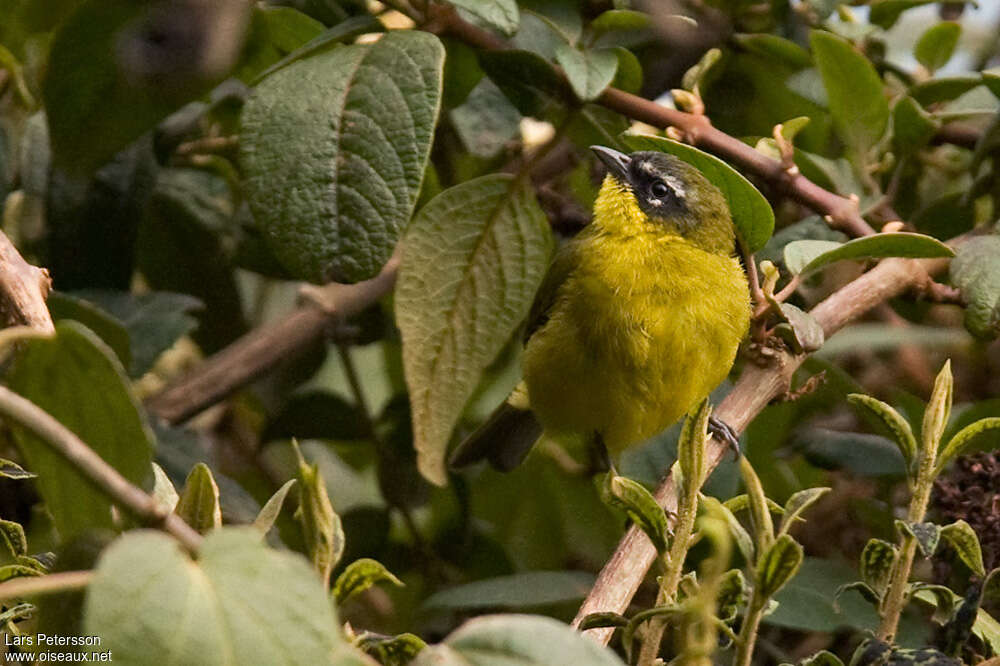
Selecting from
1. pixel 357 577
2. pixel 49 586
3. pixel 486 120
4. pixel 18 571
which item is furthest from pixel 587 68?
pixel 49 586

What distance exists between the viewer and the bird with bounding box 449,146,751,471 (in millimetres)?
2518

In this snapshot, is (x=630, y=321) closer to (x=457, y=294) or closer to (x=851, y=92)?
(x=851, y=92)

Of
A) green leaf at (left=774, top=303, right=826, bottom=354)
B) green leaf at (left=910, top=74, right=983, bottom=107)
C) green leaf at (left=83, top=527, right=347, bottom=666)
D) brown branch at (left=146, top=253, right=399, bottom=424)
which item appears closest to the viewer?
green leaf at (left=83, top=527, right=347, bottom=666)

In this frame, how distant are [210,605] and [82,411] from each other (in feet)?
1.06

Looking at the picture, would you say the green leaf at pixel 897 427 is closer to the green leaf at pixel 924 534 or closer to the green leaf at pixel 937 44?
the green leaf at pixel 924 534

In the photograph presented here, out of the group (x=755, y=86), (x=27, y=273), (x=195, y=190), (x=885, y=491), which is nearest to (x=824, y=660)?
(x=27, y=273)

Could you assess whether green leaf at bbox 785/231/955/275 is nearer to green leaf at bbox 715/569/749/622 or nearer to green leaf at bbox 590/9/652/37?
green leaf at bbox 590/9/652/37

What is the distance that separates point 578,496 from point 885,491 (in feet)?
1.93

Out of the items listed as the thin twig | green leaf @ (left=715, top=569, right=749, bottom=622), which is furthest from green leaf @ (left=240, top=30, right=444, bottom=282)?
the thin twig

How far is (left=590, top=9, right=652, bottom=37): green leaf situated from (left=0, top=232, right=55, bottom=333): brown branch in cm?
98

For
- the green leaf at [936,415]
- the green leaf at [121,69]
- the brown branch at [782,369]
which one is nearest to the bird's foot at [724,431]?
the brown branch at [782,369]

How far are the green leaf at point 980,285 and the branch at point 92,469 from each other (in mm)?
1276

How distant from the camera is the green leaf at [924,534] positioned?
3.76ft

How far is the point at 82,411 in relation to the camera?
1.05m
